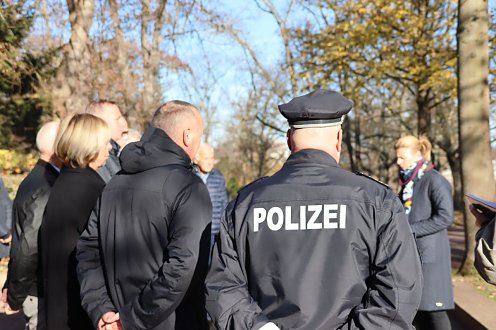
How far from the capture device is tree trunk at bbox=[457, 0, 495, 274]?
338 inches

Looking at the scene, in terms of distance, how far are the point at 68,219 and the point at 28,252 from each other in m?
0.43

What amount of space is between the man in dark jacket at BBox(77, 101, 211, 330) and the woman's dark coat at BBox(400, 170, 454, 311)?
7.83 ft

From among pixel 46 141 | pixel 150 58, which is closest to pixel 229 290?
pixel 46 141

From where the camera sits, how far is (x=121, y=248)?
125 inches

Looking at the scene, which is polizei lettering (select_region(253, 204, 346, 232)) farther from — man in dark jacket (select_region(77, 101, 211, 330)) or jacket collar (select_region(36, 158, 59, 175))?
jacket collar (select_region(36, 158, 59, 175))

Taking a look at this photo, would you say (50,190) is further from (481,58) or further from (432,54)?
(432,54)

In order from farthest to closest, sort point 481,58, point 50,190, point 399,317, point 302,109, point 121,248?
A: point 481,58 < point 50,190 < point 121,248 < point 302,109 < point 399,317

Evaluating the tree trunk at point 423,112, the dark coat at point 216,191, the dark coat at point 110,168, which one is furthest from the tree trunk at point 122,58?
the dark coat at point 110,168

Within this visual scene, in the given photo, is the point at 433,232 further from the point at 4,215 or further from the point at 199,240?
the point at 4,215

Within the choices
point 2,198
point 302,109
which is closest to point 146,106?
point 2,198

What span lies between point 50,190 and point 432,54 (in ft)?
50.2

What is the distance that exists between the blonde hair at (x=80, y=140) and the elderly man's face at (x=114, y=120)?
1206mm

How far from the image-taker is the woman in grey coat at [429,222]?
16.2 ft

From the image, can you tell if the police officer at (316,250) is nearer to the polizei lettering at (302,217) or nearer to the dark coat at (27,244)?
the polizei lettering at (302,217)
